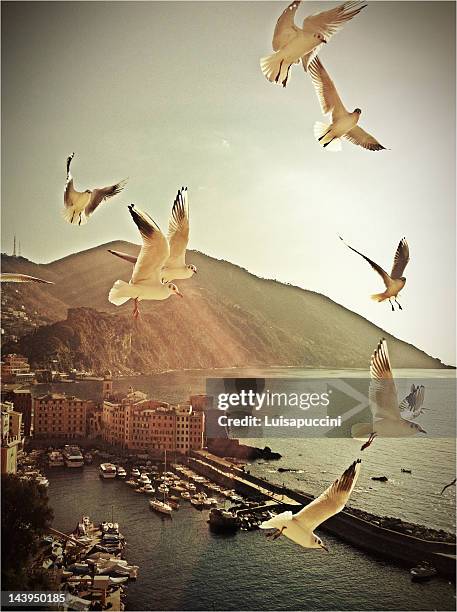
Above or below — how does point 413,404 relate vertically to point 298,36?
below

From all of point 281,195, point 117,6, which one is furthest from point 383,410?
point 117,6

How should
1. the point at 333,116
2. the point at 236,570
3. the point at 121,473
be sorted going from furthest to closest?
the point at 333,116 → the point at 121,473 → the point at 236,570

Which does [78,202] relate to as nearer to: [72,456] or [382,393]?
[72,456]

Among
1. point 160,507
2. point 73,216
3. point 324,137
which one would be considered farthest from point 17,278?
point 324,137

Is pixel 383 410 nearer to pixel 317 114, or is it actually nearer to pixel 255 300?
pixel 255 300

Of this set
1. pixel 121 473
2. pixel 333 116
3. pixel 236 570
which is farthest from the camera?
pixel 333 116
